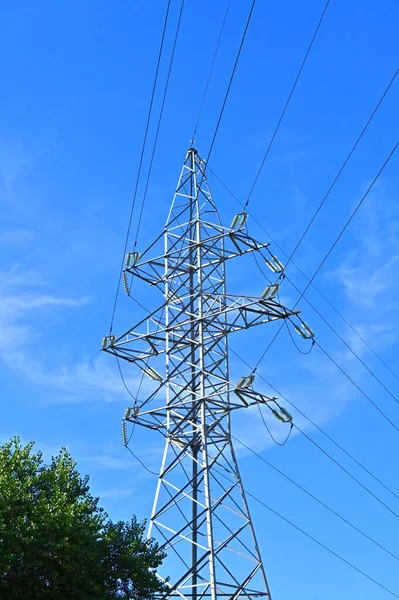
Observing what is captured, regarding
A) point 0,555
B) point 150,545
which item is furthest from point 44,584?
point 150,545

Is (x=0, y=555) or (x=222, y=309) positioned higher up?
(x=222, y=309)

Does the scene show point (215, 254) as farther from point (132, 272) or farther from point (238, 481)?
point (238, 481)

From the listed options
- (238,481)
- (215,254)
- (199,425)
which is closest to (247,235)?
(215,254)

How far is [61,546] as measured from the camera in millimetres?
22250

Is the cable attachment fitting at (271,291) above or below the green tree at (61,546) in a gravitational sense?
above

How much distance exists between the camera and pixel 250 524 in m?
24.3

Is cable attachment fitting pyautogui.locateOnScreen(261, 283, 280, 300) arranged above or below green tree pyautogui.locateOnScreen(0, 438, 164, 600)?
above

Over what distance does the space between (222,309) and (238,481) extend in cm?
639

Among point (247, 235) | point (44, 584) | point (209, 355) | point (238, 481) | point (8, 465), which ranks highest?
point (247, 235)

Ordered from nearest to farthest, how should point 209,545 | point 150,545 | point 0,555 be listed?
point 0,555, point 209,545, point 150,545

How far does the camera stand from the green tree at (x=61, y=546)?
21.9m

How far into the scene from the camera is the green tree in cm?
2186

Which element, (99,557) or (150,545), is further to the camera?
(150,545)

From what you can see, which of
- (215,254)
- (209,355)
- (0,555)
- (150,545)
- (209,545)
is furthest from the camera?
(215,254)
